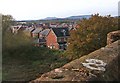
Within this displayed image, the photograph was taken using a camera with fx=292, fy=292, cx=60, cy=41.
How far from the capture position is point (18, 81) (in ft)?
82.9

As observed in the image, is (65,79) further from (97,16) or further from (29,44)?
(29,44)

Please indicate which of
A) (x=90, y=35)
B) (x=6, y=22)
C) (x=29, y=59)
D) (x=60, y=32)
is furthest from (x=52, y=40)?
(x=90, y=35)

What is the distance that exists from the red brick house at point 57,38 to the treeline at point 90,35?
31.0m

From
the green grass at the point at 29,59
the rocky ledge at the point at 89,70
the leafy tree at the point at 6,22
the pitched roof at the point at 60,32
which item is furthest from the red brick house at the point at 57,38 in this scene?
the rocky ledge at the point at 89,70

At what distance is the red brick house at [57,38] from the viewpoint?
5434cm

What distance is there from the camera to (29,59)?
3838 centimetres

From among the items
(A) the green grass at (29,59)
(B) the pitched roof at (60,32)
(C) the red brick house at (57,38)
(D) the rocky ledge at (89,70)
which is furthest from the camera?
(B) the pitched roof at (60,32)

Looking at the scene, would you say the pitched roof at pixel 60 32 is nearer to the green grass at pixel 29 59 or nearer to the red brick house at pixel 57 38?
the red brick house at pixel 57 38

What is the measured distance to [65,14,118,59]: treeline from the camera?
2034 cm

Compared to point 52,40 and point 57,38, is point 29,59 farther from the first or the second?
point 52,40

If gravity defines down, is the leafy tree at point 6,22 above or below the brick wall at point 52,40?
above

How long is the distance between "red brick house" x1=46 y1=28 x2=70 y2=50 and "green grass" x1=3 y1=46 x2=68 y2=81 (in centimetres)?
1151

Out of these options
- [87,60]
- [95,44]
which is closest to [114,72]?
[87,60]

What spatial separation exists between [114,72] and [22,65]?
32373mm
